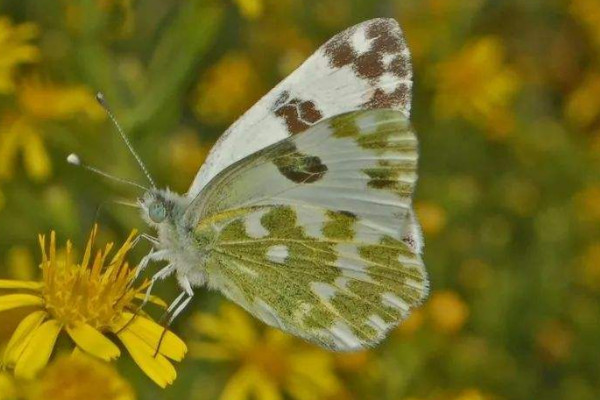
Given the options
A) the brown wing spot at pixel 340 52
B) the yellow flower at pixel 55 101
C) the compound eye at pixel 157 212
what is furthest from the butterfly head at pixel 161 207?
the yellow flower at pixel 55 101

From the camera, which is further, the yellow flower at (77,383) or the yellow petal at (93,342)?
the yellow flower at (77,383)

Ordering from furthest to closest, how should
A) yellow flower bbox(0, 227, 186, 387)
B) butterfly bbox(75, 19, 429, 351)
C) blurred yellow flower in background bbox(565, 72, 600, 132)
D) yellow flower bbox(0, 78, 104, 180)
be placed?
blurred yellow flower in background bbox(565, 72, 600, 132), yellow flower bbox(0, 78, 104, 180), butterfly bbox(75, 19, 429, 351), yellow flower bbox(0, 227, 186, 387)

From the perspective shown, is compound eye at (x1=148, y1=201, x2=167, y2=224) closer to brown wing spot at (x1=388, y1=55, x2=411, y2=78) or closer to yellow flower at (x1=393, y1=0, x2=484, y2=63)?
brown wing spot at (x1=388, y1=55, x2=411, y2=78)

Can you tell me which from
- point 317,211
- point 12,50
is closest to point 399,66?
point 317,211

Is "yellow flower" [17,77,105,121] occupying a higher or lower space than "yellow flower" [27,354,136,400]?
higher

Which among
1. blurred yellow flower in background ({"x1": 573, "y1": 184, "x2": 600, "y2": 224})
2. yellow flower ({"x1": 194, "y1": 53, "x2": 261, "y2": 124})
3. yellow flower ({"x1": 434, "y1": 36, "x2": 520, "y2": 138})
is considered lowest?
yellow flower ({"x1": 194, "y1": 53, "x2": 261, "y2": 124})

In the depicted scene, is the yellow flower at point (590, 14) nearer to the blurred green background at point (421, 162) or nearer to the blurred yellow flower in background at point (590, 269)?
the blurred green background at point (421, 162)

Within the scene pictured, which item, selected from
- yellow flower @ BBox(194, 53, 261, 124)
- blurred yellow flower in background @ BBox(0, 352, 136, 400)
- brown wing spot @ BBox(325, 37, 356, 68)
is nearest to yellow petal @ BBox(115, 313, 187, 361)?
blurred yellow flower in background @ BBox(0, 352, 136, 400)
